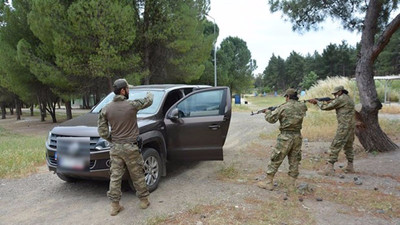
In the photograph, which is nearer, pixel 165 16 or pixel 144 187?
pixel 144 187

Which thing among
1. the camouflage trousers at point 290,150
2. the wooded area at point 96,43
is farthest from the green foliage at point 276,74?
the camouflage trousers at point 290,150

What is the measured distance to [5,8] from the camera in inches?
715

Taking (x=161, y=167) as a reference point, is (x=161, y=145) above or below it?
above

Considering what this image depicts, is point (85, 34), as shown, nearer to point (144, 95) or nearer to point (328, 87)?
point (144, 95)

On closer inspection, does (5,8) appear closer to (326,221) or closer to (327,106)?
(327,106)

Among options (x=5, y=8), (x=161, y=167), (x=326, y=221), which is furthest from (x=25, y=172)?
(x=5, y=8)

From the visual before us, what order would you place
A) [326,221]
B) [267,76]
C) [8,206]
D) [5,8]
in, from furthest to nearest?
1. [267,76]
2. [5,8]
3. [8,206]
4. [326,221]

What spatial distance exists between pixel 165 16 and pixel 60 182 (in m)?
13.3

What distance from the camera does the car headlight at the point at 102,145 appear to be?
413 cm

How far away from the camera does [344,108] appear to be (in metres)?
5.63

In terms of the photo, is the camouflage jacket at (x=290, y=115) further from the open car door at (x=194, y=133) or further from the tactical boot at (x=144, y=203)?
the tactical boot at (x=144, y=203)

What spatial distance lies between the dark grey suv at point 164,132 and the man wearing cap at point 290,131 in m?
1.06

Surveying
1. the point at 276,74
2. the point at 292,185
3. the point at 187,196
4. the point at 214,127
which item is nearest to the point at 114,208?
the point at 187,196

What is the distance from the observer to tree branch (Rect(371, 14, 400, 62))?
6.58 m
